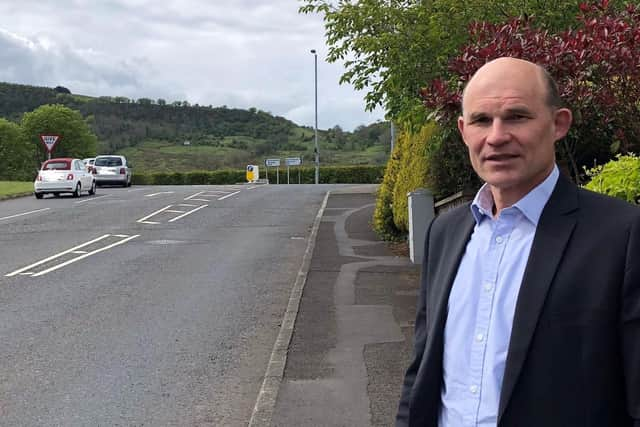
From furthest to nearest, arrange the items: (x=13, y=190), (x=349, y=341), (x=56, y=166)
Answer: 1. (x=13, y=190)
2. (x=56, y=166)
3. (x=349, y=341)

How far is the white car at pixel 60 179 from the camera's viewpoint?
3034cm

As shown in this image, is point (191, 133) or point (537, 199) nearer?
point (537, 199)

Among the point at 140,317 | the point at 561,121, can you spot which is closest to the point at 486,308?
the point at 561,121

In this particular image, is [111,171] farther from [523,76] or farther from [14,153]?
[14,153]

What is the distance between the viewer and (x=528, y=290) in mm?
2002

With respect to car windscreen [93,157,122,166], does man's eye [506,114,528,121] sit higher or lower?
higher

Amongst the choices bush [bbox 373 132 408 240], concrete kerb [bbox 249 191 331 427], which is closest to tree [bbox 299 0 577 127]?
concrete kerb [bbox 249 191 331 427]

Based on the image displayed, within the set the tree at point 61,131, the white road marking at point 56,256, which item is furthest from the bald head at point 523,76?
the tree at point 61,131

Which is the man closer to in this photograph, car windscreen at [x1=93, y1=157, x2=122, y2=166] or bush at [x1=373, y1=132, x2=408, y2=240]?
bush at [x1=373, y1=132, x2=408, y2=240]

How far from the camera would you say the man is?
194cm

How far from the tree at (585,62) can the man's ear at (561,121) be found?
4091 millimetres

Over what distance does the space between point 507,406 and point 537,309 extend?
25 cm

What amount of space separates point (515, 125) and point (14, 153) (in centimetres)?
9313

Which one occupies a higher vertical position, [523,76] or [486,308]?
[523,76]
